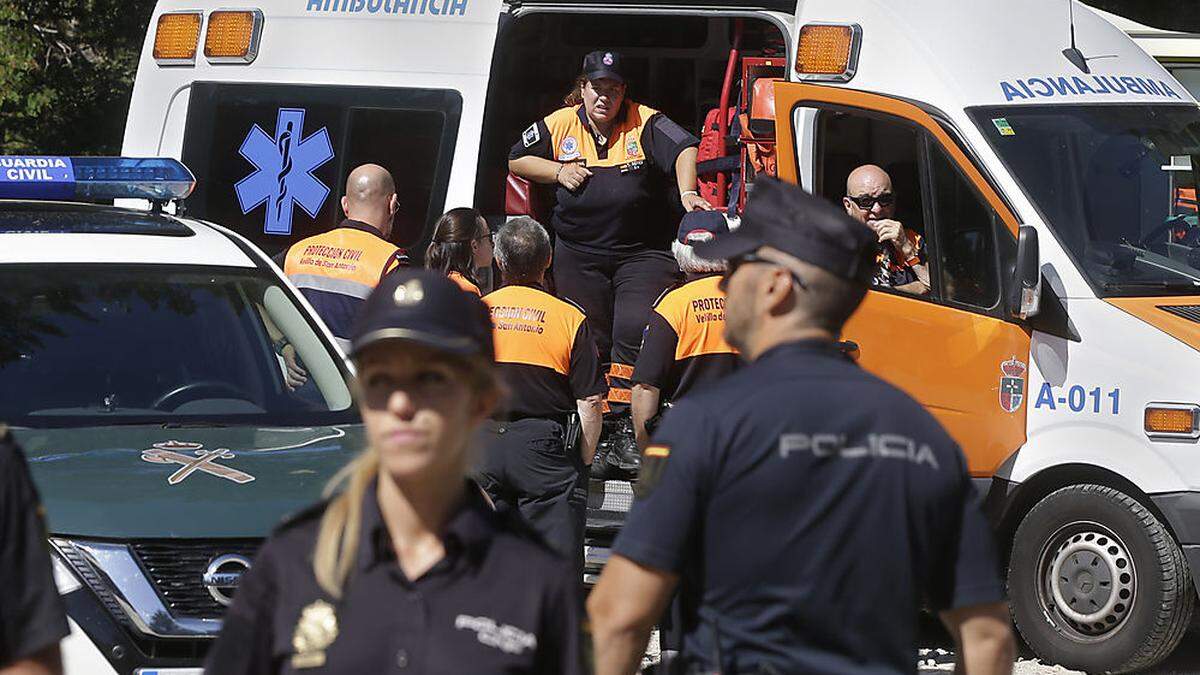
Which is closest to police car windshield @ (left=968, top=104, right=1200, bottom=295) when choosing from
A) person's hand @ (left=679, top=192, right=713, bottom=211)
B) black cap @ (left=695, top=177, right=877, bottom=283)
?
person's hand @ (left=679, top=192, right=713, bottom=211)

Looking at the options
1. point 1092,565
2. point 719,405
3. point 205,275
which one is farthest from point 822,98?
point 719,405

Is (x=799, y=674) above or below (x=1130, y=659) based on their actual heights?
above

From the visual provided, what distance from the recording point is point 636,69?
1051cm

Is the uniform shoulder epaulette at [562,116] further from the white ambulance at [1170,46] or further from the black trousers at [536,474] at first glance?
the white ambulance at [1170,46]

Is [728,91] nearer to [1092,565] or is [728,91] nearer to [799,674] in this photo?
[1092,565]

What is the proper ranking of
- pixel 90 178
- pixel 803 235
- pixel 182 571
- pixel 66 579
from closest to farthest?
pixel 803 235
pixel 66 579
pixel 182 571
pixel 90 178

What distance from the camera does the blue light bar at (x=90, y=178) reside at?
6.35 meters

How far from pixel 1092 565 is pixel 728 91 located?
9.46ft

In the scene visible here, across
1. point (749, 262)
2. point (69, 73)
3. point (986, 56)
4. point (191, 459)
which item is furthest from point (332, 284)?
point (69, 73)

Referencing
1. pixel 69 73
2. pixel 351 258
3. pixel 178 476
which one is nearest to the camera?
pixel 178 476

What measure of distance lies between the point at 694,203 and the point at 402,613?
566 centimetres

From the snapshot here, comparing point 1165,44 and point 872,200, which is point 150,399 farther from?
point 1165,44

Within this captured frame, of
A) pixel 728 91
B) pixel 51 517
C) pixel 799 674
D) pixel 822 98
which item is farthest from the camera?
pixel 728 91

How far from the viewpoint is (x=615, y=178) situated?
848cm
